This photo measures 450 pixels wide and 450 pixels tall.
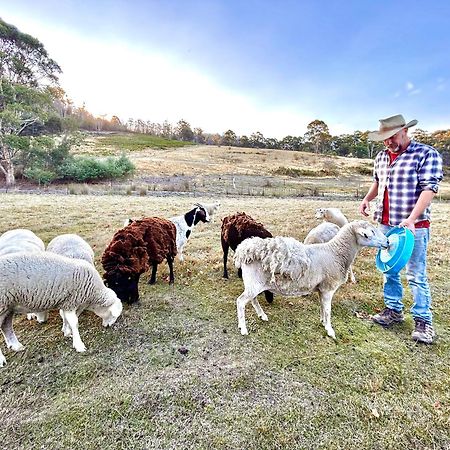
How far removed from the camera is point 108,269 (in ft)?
14.9

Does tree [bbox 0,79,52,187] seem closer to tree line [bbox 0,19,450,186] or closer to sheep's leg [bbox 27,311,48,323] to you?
tree line [bbox 0,19,450,186]

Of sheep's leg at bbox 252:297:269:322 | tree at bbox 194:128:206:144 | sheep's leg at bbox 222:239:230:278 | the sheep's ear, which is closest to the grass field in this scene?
sheep's leg at bbox 252:297:269:322

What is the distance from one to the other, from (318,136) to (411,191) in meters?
93.8

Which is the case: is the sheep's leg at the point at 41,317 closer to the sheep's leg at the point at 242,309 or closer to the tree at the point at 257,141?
the sheep's leg at the point at 242,309

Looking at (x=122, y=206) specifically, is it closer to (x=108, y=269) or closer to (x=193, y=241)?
(x=193, y=241)

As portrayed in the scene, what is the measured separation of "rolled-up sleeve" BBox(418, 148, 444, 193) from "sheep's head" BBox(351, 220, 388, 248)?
0.80 meters

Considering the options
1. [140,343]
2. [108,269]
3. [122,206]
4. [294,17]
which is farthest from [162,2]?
[140,343]

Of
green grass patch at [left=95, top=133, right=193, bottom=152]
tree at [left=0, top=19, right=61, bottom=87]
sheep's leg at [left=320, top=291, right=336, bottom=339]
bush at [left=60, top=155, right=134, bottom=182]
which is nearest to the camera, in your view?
sheep's leg at [left=320, top=291, right=336, bottom=339]

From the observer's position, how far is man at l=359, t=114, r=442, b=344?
3523 mm

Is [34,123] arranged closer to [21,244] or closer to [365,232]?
[21,244]

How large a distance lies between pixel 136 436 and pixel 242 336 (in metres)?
1.90

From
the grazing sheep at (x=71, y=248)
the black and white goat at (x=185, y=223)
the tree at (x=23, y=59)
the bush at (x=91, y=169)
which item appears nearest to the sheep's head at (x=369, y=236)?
the black and white goat at (x=185, y=223)

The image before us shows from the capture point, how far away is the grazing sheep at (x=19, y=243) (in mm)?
4461

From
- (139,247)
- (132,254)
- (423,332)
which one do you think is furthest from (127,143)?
(423,332)
